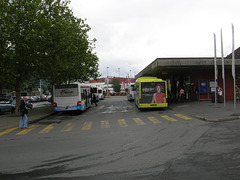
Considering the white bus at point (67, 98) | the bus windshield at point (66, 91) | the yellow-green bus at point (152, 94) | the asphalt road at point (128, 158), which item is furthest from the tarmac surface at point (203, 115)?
the asphalt road at point (128, 158)

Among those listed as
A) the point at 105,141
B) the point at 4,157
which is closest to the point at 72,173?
the point at 4,157

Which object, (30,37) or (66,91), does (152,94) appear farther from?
(30,37)

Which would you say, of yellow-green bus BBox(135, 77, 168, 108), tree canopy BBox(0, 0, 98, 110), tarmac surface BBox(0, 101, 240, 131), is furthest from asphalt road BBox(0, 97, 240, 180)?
yellow-green bus BBox(135, 77, 168, 108)

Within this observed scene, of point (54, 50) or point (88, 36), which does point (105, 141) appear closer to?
point (54, 50)

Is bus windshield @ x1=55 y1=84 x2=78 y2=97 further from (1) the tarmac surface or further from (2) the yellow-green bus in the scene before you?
→ (2) the yellow-green bus

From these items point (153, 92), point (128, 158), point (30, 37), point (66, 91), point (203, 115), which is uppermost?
point (30, 37)

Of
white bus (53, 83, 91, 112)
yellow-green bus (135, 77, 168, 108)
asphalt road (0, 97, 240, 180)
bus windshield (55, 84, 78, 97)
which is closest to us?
asphalt road (0, 97, 240, 180)

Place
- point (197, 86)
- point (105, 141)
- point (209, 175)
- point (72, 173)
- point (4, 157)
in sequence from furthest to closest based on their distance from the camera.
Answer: point (197, 86) → point (105, 141) → point (4, 157) → point (72, 173) → point (209, 175)

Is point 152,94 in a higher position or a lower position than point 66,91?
lower

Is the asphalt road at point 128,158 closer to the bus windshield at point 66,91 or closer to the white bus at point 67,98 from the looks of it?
the white bus at point 67,98

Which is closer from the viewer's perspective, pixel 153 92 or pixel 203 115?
pixel 203 115

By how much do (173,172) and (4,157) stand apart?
14.7 ft

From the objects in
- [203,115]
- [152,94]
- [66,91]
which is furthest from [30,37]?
[203,115]

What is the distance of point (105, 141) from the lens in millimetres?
7789
